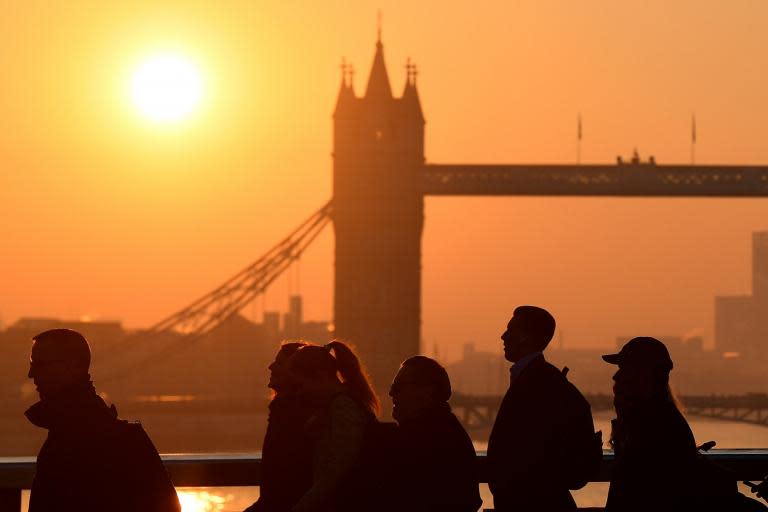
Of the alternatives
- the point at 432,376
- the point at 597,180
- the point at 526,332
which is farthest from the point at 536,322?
the point at 597,180

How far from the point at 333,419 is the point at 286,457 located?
30 centimetres

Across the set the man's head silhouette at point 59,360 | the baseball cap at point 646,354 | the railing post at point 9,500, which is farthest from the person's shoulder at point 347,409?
the railing post at point 9,500

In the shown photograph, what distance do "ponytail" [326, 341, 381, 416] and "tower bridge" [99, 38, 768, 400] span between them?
57483 mm

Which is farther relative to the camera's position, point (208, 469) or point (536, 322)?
point (208, 469)

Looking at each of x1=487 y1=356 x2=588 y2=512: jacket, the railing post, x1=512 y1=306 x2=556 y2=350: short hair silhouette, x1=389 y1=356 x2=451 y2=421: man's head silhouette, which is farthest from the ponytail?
the railing post

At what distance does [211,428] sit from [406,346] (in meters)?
12.8

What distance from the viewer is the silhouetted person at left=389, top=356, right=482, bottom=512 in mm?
5617

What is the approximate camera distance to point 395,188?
66.2 metres

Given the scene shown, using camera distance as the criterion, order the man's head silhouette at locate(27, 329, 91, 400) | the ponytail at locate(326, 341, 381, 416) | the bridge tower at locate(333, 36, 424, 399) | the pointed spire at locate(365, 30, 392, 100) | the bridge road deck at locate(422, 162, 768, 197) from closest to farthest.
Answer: the man's head silhouette at locate(27, 329, 91, 400) < the ponytail at locate(326, 341, 381, 416) < the bridge tower at locate(333, 36, 424, 399) < the bridge road deck at locate(422, 162, 768, 197) < the pointed spire at locate(365, 30, 392, 100)

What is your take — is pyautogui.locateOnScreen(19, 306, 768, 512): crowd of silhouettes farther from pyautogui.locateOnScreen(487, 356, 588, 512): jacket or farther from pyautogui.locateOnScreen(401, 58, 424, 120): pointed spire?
pyautogui.locateOnScreen(401, 58, 424, 120): pointed spire

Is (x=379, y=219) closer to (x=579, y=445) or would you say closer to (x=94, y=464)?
(x=579, y=445)

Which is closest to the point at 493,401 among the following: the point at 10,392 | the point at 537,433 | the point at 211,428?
the point at 211,428

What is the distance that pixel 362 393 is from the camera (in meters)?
5.96

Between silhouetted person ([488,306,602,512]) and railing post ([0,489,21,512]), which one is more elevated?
silhouetted person ([488,306,602,512])
